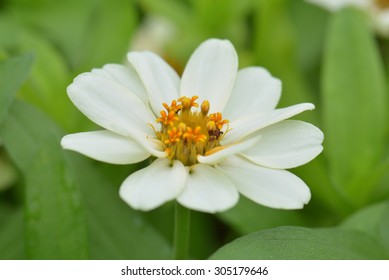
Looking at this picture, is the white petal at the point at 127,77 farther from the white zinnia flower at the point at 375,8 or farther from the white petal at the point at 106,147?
the white zinnia flower at the point at 375,8

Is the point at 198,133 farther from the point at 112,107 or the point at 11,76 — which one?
the point at 11,76

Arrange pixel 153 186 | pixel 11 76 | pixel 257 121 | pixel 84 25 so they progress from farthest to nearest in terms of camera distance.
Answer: pixel 84 25 → pixel 11 76 → pixel 257 121 → pixel 153 186

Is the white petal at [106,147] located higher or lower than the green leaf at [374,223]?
higher

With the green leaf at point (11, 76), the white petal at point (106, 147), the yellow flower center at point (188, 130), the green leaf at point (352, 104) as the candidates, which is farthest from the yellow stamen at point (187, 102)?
the green leaf at point (352, 104)

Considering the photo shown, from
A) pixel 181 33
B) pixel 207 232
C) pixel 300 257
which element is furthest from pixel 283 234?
pixel 181 33

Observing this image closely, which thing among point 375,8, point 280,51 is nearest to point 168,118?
point 280,51
